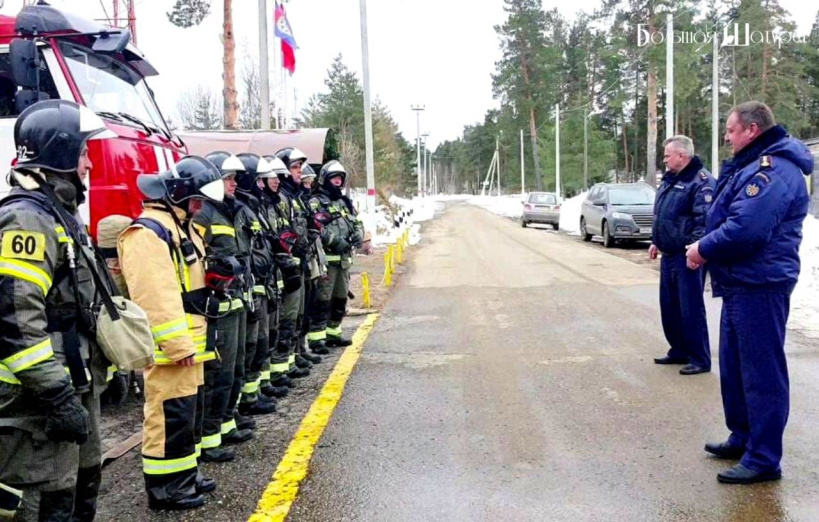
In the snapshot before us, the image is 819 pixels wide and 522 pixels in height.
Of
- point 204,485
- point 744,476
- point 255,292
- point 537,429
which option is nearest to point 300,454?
point 204,485

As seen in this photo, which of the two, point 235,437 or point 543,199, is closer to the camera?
point 235,437

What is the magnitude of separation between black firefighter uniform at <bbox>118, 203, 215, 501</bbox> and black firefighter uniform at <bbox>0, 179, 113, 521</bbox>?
0.59 metres

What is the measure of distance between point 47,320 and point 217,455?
1.95 meters

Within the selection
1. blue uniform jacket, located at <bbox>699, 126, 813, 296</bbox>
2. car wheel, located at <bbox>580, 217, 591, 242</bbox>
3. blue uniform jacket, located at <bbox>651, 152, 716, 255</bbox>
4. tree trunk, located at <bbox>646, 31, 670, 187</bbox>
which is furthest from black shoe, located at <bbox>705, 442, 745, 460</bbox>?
tree trunk, located at <bbox>646, 31, 670, 187</bbox>

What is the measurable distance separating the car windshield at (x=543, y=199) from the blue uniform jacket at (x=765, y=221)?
88.5 ft

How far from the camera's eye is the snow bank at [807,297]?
8.24 metres

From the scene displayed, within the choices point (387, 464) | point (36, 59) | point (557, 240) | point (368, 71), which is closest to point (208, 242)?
point (387, 464)

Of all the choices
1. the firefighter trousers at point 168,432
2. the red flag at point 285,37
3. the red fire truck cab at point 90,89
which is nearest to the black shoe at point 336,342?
the red fire truck cab at point 90,89

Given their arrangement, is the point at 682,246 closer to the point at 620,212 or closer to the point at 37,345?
the point at 37,345

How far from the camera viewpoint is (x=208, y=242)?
4398mm

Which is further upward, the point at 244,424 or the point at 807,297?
the point at 807,297

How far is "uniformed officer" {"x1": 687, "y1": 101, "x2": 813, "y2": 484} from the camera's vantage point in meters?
4.04

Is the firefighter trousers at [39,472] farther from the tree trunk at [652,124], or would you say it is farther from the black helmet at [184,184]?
the tree trunk at [652,124]

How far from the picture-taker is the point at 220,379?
4.43 meters
